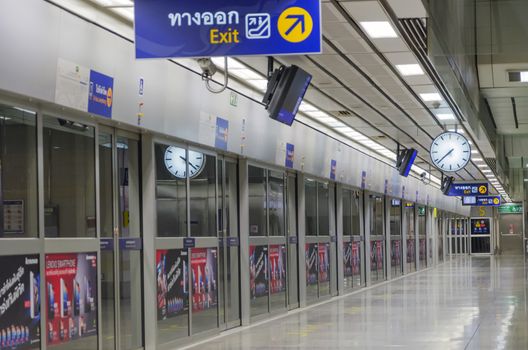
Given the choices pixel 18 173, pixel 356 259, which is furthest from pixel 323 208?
pixel 18 173

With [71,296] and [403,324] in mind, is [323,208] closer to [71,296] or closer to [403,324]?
[403,324]

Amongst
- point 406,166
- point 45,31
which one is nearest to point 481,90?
point 406,166

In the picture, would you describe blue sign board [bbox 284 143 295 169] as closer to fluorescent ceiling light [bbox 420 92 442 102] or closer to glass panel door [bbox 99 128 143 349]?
fluorescent ceiling light [bbox 420 92 442 102]

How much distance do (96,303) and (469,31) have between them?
18.6 feet

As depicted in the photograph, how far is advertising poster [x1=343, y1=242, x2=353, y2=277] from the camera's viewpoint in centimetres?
2033

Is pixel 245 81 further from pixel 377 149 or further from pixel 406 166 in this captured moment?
pixel 377 149

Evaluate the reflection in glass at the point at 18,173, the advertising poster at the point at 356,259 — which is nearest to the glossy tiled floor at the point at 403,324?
the advertising poster at the point at 356,259

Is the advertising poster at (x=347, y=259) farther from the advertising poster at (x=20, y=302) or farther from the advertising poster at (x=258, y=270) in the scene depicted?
the advertising poster at (x=20, y=302)

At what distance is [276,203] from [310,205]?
8.95 feet

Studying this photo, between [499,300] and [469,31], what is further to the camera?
[499,300]

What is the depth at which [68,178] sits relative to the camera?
7852 mm

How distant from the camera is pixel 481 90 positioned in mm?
15258

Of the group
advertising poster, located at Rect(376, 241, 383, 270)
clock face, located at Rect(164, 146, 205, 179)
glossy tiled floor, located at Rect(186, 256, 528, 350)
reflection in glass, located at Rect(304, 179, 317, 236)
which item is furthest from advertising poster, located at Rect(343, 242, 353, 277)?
clock face, located at Rect(164, 146, 205, 179)

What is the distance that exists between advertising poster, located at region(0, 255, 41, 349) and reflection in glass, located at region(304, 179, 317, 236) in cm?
1030
